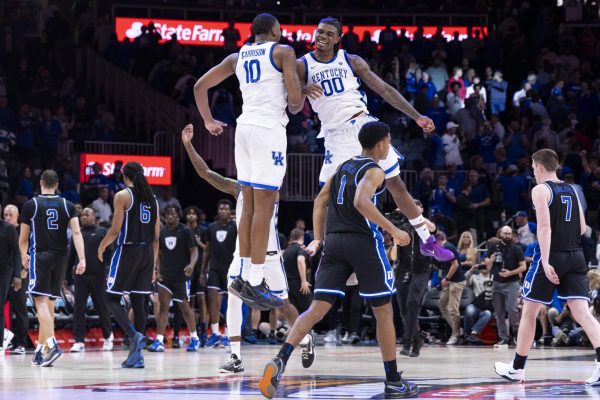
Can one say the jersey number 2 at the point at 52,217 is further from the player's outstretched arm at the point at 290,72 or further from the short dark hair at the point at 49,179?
the player's outstretched arm at the point at 290,72

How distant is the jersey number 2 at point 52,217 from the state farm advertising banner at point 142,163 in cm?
917

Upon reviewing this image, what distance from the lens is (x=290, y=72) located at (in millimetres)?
9820

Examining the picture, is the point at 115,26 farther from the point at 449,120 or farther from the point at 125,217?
the point at 125,217

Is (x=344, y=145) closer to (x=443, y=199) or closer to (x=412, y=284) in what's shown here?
(x=412, y=284)

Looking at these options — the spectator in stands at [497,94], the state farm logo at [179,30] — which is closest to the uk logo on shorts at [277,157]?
the spectator in stands at [497,94]

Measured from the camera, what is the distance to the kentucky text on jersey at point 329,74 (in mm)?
10547

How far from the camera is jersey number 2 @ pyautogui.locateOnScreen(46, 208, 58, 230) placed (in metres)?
13.5

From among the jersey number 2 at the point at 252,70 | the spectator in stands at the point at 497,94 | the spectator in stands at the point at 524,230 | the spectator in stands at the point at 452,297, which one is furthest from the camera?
the spectator in stands at the point at 497,94

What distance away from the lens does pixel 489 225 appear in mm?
22641

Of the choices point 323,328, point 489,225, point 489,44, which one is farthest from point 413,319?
point 489,44

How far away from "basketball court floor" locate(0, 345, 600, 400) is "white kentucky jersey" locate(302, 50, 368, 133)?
2568 millimetres

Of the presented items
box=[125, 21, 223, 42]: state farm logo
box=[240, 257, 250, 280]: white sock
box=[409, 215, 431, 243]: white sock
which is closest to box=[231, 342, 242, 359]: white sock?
box=[240, 257, 250, 280]: white sock

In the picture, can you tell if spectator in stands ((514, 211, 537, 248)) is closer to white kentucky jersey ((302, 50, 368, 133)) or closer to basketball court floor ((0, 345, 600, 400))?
basketball court floor ((0, 345, 600, 400))

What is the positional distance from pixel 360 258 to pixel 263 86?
6.93 ft
